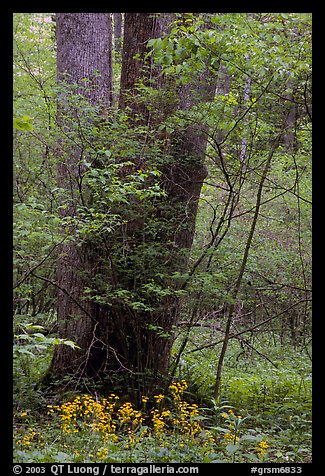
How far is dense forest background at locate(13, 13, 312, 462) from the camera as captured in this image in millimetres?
4527

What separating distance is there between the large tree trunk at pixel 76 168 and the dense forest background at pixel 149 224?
0.02 m

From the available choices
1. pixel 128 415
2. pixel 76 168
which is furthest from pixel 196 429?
pixel 76 168

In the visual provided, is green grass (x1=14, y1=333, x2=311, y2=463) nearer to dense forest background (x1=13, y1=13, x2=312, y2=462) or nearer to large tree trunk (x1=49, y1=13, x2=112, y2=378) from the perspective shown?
dense forest background (x1=13, y1=13, x2=312, y2=462)

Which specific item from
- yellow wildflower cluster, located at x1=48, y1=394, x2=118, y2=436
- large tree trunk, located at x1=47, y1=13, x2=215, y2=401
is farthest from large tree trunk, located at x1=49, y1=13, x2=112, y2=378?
yellow wildflower cluster, located at x1=48, y1=394, x2=118, y2=436

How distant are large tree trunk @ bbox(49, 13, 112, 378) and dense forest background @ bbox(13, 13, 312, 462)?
0.06 ft

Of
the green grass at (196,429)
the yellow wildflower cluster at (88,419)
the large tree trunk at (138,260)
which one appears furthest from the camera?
the large tree trunk at (138,260)

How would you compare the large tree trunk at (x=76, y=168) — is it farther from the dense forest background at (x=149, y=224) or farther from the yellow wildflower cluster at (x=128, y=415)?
the yellow wildflower cluster at (x=128, y=415)

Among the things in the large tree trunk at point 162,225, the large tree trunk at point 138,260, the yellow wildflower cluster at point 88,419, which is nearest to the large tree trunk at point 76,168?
the large tree trunk at point 138,260

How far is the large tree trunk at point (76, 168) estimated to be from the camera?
524 centimetres

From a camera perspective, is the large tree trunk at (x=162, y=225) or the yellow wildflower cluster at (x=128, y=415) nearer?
the yellow wildflower cluster at (x=128, y=415)

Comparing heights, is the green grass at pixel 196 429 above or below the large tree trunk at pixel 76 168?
below

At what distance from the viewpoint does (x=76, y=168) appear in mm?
5375

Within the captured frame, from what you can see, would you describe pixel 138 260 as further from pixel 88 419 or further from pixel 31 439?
pixel 31 439
